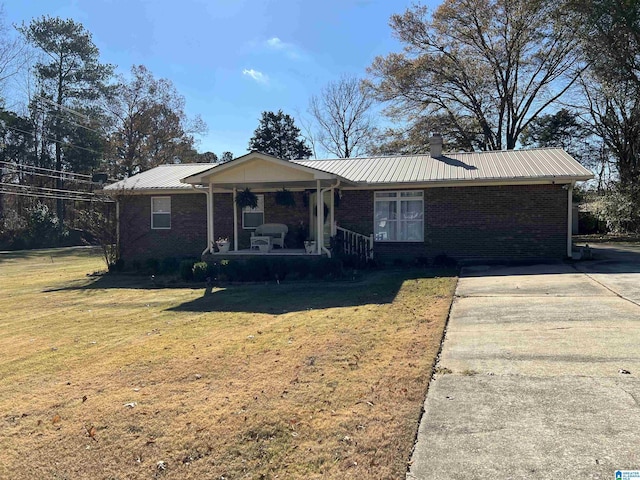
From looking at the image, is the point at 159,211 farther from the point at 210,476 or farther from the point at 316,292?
the point at 210,476

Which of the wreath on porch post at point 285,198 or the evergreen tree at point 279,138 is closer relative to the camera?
the wreath on porch post at point 285,198

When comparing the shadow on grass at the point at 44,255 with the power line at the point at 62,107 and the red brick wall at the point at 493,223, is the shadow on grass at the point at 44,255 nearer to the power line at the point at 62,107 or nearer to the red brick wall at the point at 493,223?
the power line at the point at 62,107

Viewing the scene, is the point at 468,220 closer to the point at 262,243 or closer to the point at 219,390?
the point at 262,243

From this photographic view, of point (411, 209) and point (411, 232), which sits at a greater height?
point (411, 209)

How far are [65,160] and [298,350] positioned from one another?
4334 cm

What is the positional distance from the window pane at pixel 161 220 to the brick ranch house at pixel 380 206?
0.04 metres

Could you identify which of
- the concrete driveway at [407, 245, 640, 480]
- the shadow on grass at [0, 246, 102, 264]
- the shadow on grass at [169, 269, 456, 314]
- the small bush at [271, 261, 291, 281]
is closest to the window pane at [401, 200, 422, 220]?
the shadow on grass at [169, 269, 456, 314]

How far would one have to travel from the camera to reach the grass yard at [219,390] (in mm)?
3168

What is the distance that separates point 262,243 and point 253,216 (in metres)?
2.08

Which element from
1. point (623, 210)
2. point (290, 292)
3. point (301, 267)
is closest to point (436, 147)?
point (301, 267)

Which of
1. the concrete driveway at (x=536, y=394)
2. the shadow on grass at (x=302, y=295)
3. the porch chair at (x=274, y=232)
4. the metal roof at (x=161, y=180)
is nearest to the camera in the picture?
the concrete driveway at (x=536, y=394)

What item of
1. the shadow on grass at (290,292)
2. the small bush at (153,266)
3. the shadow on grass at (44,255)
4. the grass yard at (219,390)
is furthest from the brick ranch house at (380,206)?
the shadow on grass at (44,255)

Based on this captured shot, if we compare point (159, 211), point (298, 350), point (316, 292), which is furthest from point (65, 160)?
point (298, 350)

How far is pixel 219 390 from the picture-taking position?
14.5ft
